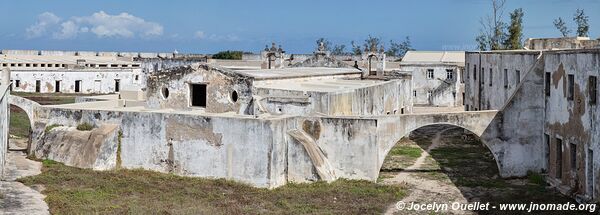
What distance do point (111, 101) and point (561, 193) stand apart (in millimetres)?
17447

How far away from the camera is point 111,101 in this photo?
93.9 feet

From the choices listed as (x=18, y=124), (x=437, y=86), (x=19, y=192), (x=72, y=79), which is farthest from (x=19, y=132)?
(x=437, y=86)

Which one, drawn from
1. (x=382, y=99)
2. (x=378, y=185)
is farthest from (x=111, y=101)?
(x=378, y=185)

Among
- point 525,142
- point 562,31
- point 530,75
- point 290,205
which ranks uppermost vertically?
point 562,31

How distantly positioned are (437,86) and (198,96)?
28.0 m

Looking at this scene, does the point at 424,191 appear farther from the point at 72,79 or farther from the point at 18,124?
the point at 72,79

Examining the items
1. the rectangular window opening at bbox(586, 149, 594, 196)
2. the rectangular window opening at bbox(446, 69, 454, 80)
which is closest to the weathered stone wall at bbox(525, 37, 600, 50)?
the rectangular window opening at bbox(586, 149, 594, 196)

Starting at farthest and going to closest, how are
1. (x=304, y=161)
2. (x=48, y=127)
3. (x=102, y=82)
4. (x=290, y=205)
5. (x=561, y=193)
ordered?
1. (x=102, y=82)
2. (x=48, y=127)
3. (x=304, y=161)
4. (x=561, y=193)
5. (x=290, y=205)

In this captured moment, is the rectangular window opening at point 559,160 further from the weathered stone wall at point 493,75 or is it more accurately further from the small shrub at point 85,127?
the small shrub at point 85,127

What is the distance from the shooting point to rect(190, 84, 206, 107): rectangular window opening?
81.9 ft

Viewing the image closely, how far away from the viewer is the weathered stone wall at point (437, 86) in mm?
48344

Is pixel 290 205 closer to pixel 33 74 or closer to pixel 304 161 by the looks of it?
pixel 304 161

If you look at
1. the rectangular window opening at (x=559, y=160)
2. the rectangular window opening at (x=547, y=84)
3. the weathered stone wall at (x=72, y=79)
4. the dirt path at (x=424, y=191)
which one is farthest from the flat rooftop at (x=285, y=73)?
the weathered stone wall at (x=72, y=79)

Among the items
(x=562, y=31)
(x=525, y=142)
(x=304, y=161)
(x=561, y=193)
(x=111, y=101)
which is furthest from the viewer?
(x=562, y=31)
